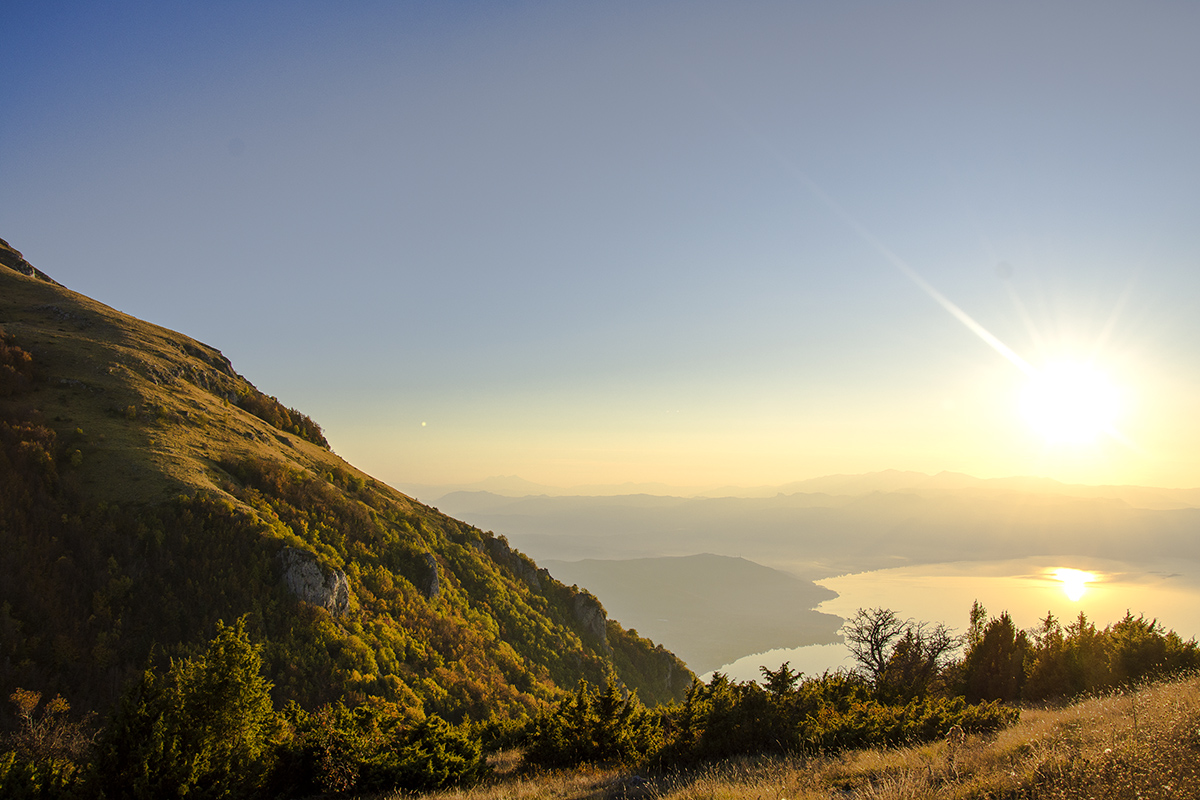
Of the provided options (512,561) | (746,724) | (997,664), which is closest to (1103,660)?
(997,664)

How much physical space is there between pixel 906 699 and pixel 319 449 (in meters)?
61.2

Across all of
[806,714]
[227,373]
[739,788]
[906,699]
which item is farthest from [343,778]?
[227,373]

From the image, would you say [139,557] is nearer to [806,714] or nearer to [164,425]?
[164,425]

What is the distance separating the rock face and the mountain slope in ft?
0.32

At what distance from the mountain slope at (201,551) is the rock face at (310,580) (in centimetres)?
10

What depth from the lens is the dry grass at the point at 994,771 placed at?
287 inches

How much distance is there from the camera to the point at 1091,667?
25.7m

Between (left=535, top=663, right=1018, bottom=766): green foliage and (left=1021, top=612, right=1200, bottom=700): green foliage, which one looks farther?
(left=1021, top=612, right=1200, bottom=700): green foliage

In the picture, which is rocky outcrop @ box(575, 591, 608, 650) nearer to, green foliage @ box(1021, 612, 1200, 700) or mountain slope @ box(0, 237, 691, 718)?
mountain slope @ box(0, 237, 691, 718)

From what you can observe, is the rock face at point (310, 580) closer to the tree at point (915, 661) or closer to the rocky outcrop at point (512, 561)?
the rocky outcrop at point (512, 561)

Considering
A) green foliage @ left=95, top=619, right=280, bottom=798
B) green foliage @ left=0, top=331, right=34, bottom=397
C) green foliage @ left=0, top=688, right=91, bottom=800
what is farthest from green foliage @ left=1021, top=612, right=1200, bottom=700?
green foliage @ left=0, top=331, right=34, bottom=397

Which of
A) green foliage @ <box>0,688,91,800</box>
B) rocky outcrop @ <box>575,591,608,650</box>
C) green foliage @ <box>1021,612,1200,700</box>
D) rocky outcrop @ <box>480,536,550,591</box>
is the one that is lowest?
rocky outcrop @ <box>575,591,608,650</box>

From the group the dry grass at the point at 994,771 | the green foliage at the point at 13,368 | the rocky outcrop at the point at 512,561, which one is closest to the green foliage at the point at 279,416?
the green foliage at the point at 13,368

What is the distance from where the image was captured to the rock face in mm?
35906
